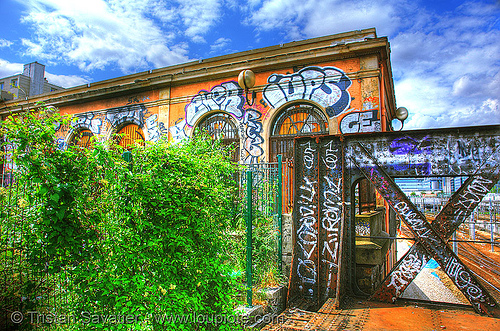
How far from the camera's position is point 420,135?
4.67 m

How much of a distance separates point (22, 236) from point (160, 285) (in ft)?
4.31

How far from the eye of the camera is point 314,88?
9891 mm

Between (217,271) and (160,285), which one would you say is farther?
(217,271)

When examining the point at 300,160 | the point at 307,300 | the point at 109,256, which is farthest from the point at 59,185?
the point at 307,300

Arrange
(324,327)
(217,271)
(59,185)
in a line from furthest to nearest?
(324,327)
(217,271)
(59,185)

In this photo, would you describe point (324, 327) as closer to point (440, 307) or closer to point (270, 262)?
point (440, 307)

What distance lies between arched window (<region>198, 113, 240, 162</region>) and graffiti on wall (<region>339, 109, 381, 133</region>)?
3.88 m

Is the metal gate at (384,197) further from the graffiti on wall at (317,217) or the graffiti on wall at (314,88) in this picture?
the graffiti on wall at (314,88)

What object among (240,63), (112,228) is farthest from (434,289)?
(112,228)

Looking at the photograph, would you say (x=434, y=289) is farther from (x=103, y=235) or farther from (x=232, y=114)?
(x=103, y=235)

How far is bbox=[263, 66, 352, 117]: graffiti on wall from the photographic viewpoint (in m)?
9.52

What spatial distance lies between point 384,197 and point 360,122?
5.10 m

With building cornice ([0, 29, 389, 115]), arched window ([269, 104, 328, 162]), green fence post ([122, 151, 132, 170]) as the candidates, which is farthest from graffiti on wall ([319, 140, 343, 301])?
building cornice ([0, 29, 389, 115])

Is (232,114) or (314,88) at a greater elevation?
(314,88)
